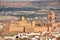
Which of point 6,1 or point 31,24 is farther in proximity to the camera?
point 6,1

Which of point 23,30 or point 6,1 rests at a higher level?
point 6,1

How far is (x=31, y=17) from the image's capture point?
428cm

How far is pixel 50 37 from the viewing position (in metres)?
3.96

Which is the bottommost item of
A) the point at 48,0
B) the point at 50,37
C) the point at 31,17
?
the point at 50,37

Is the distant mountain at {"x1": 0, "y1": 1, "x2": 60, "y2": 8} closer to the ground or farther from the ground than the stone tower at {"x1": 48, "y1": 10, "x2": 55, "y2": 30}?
farther from the ground

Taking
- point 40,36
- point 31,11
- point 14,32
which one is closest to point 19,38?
point 14,32

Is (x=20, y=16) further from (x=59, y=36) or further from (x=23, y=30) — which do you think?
(x=59, y=36)

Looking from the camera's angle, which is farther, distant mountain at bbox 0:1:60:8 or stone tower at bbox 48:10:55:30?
distant mountain at bbox 0:1:60:8

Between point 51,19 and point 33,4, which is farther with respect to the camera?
point 33,4

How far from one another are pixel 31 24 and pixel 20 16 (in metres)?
0.32

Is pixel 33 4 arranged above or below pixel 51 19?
above

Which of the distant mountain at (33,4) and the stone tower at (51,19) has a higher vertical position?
the distant mountain at (33,4)

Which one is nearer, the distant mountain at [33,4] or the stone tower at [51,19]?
the stone tower at [51,19]

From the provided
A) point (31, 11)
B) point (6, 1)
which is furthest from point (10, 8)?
point (31, 11)
